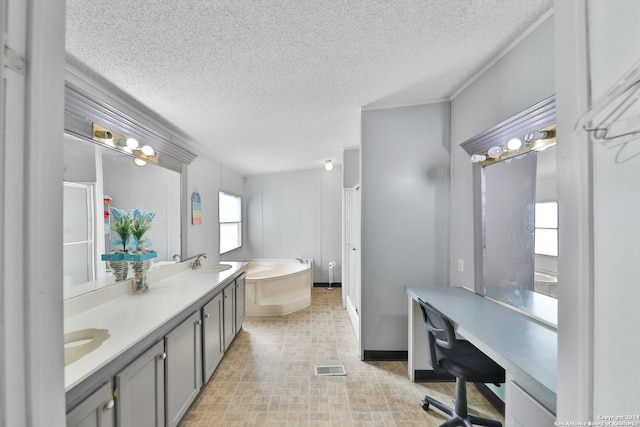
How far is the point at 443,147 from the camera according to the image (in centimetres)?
252

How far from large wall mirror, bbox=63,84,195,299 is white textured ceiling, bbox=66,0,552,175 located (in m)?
0.24

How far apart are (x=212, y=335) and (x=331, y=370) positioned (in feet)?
3.65

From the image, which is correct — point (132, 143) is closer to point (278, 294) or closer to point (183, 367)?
point (183, 367)

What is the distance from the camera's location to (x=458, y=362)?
64.6 inches

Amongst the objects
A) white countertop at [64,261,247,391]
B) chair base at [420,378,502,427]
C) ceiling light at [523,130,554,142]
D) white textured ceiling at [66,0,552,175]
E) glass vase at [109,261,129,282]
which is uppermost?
white textured ceiling at [66,0,552,175]

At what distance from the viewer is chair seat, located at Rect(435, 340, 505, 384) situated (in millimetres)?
1550

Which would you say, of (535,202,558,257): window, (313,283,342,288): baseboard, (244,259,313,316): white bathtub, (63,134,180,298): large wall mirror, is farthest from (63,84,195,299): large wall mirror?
(313,283,342,288): baseboard

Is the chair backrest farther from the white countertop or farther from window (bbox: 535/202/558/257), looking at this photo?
the white countertop

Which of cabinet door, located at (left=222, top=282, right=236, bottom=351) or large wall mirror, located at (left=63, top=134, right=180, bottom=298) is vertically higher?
large wall mirror, located at (left=63, top=134, right=180, bottom=298)

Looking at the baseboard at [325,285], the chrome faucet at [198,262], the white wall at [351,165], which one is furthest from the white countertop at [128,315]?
the baseboard at [325,285]

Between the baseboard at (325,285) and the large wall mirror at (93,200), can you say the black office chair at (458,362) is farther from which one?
the baseboard at (325,285)

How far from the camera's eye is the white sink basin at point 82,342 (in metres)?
1.21

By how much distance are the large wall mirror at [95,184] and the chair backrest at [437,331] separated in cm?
221

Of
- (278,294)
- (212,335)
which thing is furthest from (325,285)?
(212,335)
